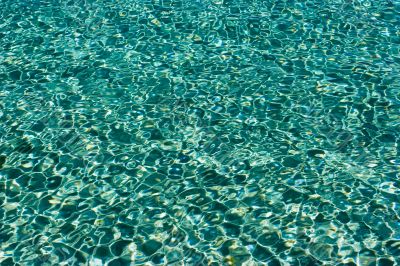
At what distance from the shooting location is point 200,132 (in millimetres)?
4875

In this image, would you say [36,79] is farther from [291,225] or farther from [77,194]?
[291,225]

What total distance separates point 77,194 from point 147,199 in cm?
48

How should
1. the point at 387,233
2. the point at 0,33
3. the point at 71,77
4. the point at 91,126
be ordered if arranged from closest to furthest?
1. the point at 387,233
2. the point at 91,126
3. the point at 71,77
4. the point at 0,33

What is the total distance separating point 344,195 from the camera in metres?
4.24

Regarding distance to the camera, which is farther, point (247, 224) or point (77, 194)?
Answer: point (77, 194)

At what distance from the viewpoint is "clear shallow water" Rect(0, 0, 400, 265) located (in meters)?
3.93

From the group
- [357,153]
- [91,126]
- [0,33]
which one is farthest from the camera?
[0,33]

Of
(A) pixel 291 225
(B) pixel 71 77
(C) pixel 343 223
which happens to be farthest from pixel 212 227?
(B) pixel 71 77

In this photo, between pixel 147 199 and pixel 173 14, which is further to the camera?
pixel 173 14

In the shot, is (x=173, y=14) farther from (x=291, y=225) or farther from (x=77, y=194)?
(x=291, y=225)

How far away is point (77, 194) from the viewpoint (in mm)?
4309

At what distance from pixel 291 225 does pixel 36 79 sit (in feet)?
9.15

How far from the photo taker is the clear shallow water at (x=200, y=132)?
12.9 ft

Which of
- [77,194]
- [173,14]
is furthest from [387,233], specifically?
[173,14]
